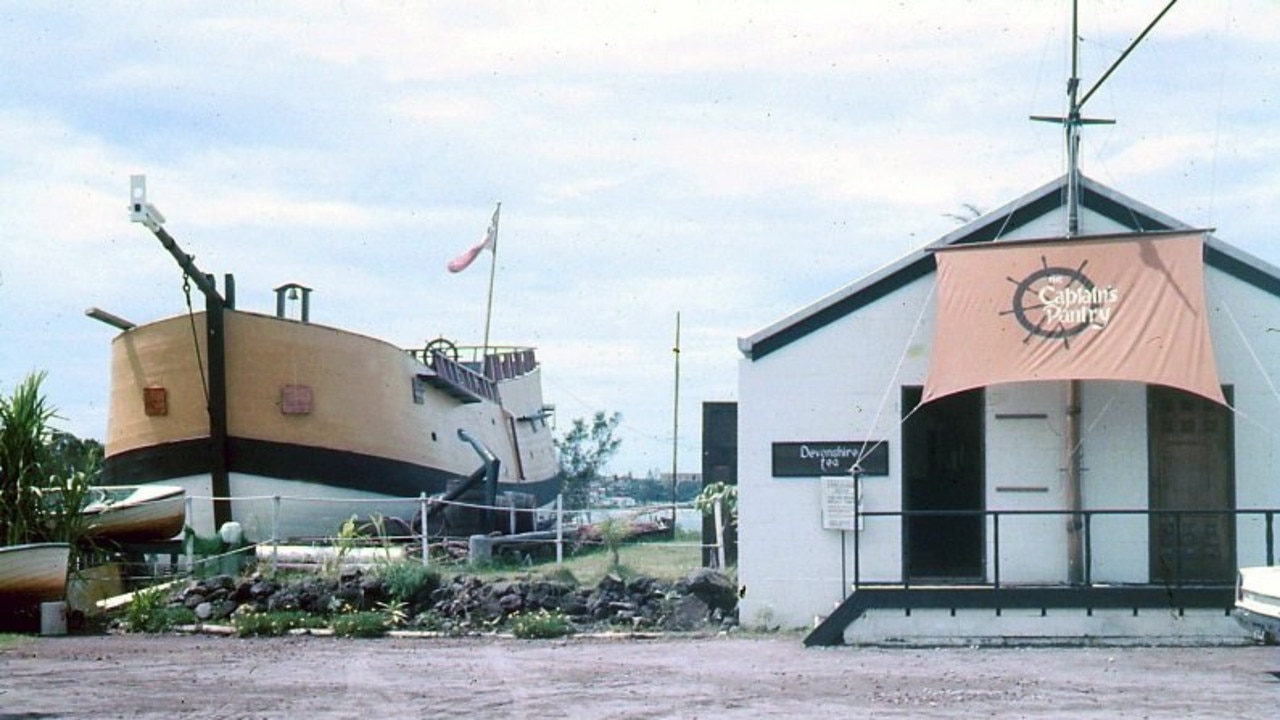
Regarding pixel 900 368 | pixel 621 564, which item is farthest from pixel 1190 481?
pixel 621 564

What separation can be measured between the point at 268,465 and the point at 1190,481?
17.4m

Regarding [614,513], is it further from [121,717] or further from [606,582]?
[121,717]

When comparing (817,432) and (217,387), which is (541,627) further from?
(217,387)

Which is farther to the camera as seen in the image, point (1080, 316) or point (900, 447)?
point (900, 447)

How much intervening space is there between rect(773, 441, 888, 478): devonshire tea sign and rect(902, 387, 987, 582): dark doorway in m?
0.75

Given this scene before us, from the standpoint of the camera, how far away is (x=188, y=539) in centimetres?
2347

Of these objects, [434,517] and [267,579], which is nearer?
[267,579]

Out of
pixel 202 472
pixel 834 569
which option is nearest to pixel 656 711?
pixel 834 569

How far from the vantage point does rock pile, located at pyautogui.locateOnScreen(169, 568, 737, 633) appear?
18781 mm

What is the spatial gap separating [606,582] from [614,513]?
31.3ft

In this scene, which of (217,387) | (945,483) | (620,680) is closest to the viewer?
(620,680)

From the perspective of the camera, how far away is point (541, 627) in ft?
58.6

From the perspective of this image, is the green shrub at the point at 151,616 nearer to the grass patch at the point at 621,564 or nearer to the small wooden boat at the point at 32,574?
the small wooden boat at the point at 32,574

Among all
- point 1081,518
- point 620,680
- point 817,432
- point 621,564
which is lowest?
point 620,680
